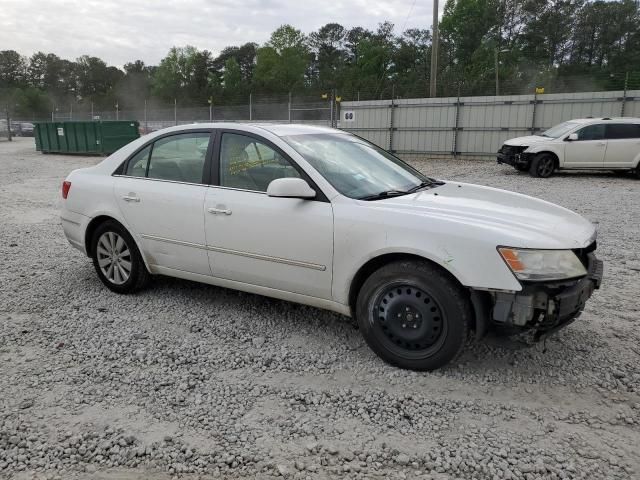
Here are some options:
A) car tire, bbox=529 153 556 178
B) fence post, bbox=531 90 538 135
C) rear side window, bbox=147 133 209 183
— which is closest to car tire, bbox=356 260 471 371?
rear side window, bbox=147 133 209 183

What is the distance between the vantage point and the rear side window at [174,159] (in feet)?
14.1

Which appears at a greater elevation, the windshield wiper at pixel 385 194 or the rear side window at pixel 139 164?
the rear side window at pixel 139 164

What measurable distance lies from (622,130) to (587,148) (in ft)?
3.22

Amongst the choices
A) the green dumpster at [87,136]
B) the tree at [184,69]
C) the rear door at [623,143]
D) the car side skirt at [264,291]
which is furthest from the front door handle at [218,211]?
the tree at [184,69]

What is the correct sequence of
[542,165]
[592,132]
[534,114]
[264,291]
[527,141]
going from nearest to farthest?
1. [264,291]
2. [592,132]
3. [542,165]
4. [527,141]
5. [534,114]

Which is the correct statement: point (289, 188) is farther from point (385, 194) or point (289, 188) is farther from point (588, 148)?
point (588, 148)

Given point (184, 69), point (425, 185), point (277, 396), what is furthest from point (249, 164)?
point (184, 69)

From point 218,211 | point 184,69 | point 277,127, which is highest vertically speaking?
point 184,69

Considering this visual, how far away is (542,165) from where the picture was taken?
14375 mm

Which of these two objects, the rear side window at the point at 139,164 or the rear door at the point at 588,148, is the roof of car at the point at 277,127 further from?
the rear door at the point at 588,148

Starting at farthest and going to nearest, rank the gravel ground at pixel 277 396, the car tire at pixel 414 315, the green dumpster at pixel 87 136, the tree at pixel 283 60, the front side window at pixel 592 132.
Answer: the tree at pixel 283 60 → the green dumpster at pixel 87 136 → the front side window at pixel 592 132 → the car tire at pixel 414 315 → the gravel ground at pixel 277 396

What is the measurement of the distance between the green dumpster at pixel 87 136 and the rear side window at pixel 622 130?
729 inches

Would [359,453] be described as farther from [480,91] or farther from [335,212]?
[480,91]

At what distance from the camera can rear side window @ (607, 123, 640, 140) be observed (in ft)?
45.7
